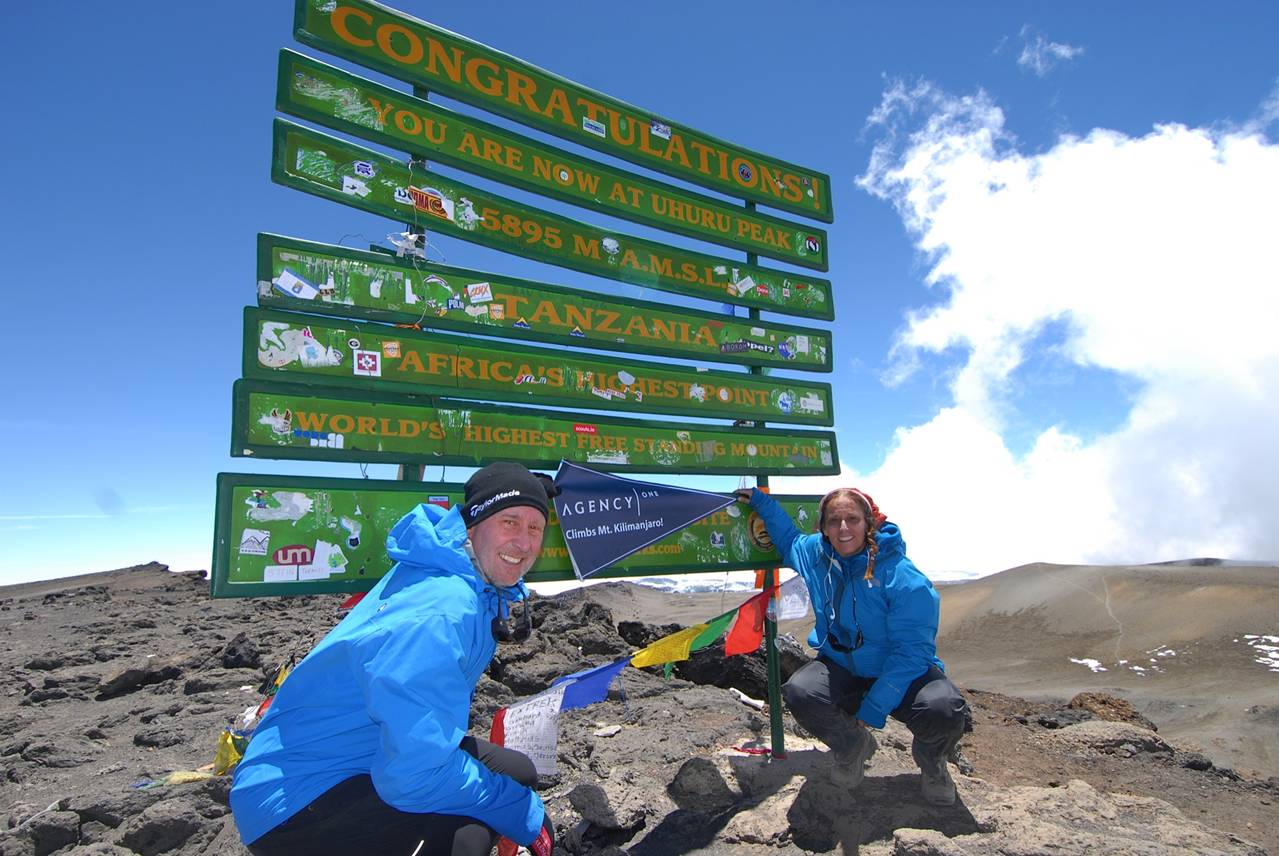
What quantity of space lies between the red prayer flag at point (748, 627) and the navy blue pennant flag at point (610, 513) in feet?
2.50

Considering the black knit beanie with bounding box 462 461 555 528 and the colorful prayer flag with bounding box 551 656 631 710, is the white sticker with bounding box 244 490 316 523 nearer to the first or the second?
the black knit beanie with bounding box 462 461 555 528

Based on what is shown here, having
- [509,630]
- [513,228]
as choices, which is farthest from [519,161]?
[509,630]

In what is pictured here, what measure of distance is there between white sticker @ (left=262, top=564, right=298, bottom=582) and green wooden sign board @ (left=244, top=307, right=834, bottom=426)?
0.97m

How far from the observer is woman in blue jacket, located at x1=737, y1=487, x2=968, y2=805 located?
375cm

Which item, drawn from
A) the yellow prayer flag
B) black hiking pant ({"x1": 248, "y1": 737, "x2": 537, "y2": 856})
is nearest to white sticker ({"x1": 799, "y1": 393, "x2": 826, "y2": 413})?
the yellow prayer flag

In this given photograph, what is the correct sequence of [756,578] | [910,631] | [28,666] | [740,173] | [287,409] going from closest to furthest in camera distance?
[287,409] → [910,631] → [756,578] → [740,173] → [28,666]

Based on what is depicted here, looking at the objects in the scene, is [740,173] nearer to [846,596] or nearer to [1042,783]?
[846,596]

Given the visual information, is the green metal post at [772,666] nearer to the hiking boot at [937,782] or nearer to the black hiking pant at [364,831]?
the hiking boot at [937,782]

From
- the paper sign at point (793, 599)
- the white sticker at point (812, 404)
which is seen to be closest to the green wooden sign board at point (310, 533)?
the paper sign at point (793, 599)

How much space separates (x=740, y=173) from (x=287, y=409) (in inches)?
166

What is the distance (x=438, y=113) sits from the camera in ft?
13.9

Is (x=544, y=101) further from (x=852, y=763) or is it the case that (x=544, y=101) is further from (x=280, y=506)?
(x=852, y=763)

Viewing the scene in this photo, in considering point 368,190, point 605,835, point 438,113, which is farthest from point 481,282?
point 605,835

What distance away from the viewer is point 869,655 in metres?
4.03
